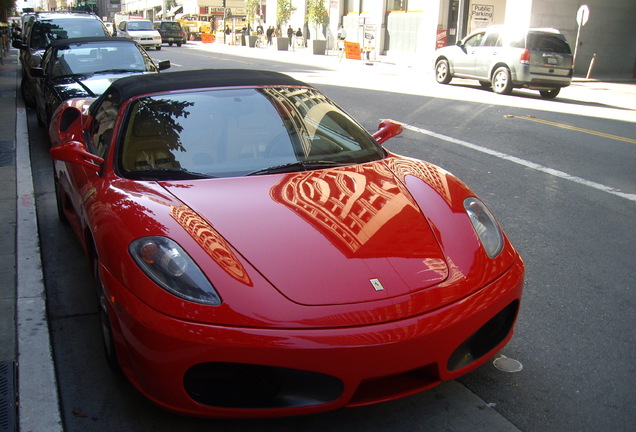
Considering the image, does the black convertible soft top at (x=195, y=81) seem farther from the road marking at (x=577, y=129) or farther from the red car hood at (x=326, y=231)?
the road marking at (x=577, y=129)

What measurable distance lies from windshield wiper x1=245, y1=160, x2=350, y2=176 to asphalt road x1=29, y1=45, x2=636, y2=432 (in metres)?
1.29

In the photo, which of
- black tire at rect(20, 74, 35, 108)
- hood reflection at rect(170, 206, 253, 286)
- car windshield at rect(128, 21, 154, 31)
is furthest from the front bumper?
car windshield at rect(128, 21, 154, 31)

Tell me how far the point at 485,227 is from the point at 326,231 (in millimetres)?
870

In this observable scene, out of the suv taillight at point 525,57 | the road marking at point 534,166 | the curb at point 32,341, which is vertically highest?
the suv taillight at point 525,57

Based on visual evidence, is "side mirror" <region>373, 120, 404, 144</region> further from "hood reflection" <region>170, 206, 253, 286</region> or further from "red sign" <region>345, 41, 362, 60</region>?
"red sign" <region>345, 41, 362, 60</region>

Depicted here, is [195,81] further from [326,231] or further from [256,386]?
[256,386]

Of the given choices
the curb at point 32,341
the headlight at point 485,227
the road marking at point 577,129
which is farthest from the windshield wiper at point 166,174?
the road marking at point 577,129

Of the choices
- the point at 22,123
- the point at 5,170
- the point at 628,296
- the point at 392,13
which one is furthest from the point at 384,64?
the point at 628,296

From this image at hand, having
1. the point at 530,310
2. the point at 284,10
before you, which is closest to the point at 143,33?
the point at 284,10

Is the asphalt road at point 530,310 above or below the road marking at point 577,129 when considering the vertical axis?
below

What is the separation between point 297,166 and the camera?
3.53 meters

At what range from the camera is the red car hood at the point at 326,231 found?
2562mm

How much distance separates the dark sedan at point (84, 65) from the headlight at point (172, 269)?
590 centimetres

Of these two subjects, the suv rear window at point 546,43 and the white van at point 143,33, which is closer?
the suv rear window at point 546,43
